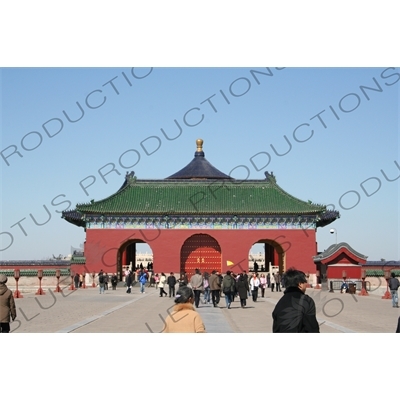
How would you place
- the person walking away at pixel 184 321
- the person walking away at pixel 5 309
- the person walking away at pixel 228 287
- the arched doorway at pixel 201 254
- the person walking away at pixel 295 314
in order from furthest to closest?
the arched doorway at pixel 201 254
the person walking away at pixel 228 287
the person walking away at pixel 5 309
the person walking away at pixel 184 321
the person walking away at pixel 295 314

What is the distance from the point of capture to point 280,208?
152ft

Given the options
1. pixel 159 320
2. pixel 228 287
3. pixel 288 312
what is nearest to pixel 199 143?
pixel 228 287

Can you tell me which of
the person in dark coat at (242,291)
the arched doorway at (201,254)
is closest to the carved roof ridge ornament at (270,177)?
the arched doorway at (201,254)

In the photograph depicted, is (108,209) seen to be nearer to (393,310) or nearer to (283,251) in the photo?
(283,251)

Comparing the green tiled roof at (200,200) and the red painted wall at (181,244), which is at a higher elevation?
the green tiled roof at (200,200)

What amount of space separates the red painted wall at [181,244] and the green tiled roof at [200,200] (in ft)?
4.81

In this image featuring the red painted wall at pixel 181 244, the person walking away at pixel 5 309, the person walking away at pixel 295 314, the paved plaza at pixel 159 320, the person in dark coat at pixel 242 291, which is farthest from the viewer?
the red painted wall at pixel 181 244

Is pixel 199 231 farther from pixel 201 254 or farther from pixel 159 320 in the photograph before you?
pixel 159 320

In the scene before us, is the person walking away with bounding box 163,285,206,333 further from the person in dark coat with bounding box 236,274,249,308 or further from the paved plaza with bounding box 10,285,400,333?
the person in dark coat with bounding box 236,274,249,308

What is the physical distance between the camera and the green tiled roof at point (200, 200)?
4544 cm

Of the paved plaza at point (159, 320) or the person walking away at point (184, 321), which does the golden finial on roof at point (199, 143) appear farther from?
the person walking away at point (184, 321)

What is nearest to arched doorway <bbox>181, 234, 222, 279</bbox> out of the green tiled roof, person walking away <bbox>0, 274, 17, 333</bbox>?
the green tiled roof

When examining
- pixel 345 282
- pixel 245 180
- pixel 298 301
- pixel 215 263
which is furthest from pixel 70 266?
pixel 298 301

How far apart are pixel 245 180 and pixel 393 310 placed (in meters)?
29.4
